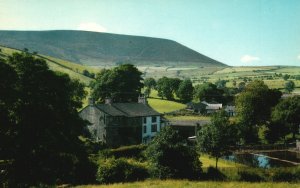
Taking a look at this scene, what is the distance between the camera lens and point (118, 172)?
115 feet

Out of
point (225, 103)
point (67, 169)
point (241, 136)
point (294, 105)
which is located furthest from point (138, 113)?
point (225, 103)

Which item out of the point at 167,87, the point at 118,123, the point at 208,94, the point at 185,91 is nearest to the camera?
the point at 118,123

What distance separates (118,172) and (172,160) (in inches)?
215

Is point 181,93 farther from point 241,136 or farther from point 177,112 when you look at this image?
point 241,136

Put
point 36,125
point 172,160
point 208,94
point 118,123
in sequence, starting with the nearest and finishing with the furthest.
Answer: point 36,125 → point 172,160 → point 118,123 → point 208,94

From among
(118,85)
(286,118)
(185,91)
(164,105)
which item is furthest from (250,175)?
(185,91)

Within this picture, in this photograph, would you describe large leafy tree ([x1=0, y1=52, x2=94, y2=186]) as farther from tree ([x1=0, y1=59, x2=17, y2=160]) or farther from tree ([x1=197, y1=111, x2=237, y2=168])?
tree ([x1=197, y1=111, x2=237, y2=168])

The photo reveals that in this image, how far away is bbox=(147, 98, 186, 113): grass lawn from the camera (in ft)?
398

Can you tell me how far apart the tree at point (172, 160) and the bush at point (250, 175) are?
4.22m

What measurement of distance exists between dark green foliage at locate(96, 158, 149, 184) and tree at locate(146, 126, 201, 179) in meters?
1.66

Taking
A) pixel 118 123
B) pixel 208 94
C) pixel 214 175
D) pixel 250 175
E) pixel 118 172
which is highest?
pixel 208 94

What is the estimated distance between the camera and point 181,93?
144 meters

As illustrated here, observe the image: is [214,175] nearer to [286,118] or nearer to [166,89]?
[286,118]

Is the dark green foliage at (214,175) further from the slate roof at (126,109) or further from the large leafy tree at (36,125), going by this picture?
the slate roof at (126,109)
